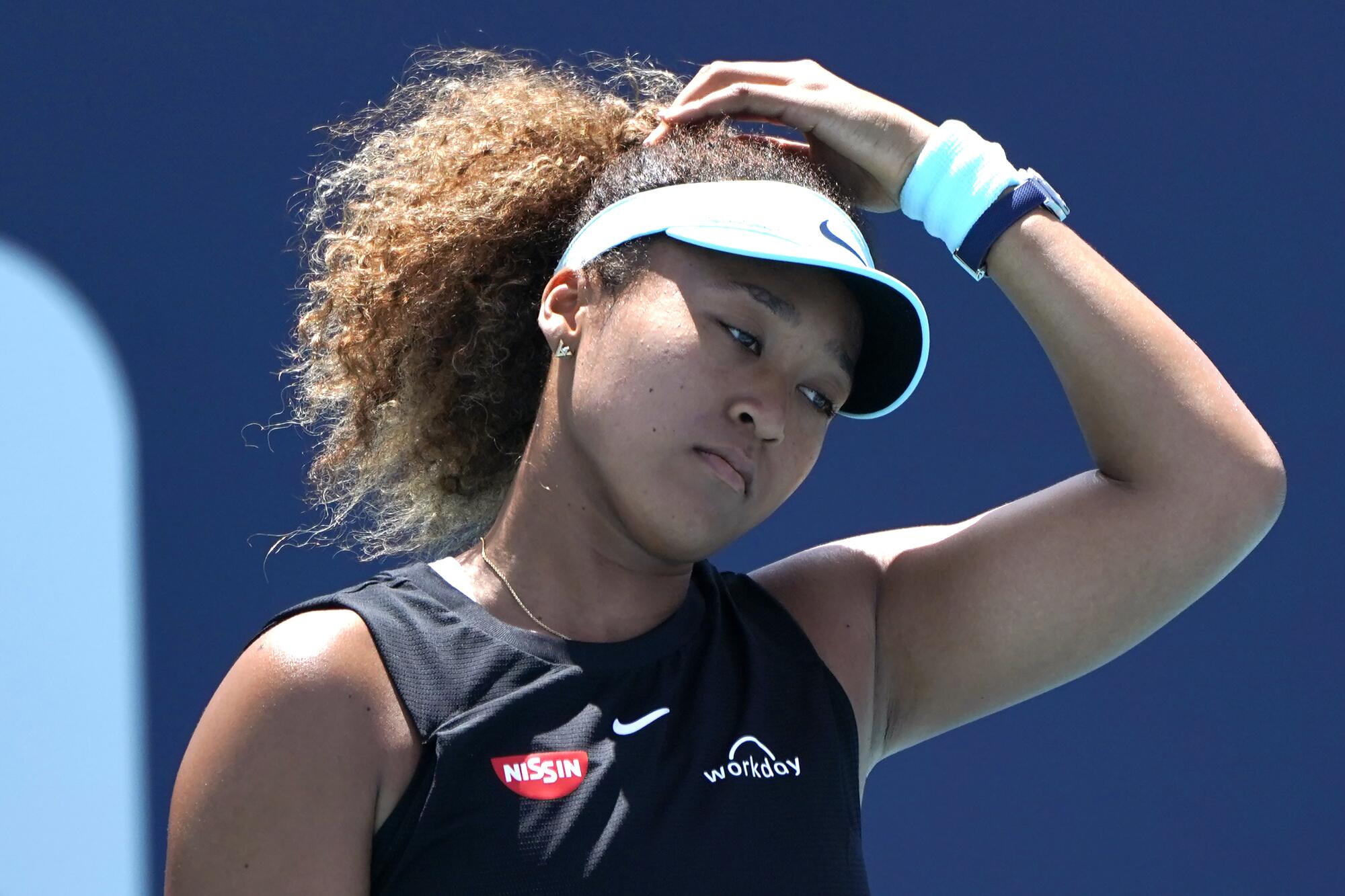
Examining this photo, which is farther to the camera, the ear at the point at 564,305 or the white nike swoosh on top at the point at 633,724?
the ear at the point at 564,305

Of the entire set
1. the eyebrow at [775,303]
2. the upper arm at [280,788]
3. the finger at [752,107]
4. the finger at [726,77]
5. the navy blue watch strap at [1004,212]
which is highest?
the finger at [726,77]

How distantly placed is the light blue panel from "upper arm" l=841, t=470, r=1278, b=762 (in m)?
1.21

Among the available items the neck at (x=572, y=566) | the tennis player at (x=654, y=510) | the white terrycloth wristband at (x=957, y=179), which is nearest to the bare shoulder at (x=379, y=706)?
the tennis player at (x=654, y=510)

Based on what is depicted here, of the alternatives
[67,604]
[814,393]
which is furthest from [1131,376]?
[67,604]

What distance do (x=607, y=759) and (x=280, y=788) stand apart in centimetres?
29

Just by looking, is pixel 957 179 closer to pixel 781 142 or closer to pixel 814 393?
pixel 781 142

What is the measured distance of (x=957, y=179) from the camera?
1684 millimetres

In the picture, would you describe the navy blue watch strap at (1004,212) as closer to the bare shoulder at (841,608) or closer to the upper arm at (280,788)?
the bare shoulder at (841,608)

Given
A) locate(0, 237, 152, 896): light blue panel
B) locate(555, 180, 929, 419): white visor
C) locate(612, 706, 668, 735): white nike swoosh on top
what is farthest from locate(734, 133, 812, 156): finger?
locate(0, 237, 152, 896): light blue panel

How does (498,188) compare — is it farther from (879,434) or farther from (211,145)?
(879,434)

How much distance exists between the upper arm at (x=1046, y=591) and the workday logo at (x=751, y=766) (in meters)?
0.22

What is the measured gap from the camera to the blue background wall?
90.6 inches

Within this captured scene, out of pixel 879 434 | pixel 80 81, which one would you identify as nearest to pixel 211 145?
pixel 80 81

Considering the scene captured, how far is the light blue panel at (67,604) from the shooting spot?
220 cm
